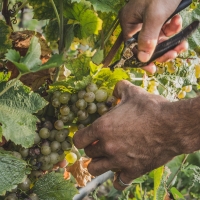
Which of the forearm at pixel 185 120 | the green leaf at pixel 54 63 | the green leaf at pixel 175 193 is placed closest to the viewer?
the green leaf at pixel 54 63

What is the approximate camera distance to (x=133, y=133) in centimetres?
84

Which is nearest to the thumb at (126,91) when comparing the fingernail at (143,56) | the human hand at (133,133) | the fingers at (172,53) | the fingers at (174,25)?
the human hand at (133,133)

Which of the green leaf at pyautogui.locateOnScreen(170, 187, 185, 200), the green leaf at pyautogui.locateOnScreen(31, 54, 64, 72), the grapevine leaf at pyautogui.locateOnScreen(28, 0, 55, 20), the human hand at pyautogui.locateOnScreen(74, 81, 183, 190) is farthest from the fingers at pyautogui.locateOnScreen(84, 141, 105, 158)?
the green leaf at pyautogui.locateOnScreen(170, 187, 185, 200)

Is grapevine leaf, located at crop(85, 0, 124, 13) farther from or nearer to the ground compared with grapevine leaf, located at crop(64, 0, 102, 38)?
farther from the ground

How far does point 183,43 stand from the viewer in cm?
109

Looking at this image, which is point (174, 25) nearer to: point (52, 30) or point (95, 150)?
point (52, 30)

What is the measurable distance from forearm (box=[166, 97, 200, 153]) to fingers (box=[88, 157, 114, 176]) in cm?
16

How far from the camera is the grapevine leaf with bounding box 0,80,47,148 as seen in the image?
785 mm

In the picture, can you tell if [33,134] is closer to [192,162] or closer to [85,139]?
[85,139]

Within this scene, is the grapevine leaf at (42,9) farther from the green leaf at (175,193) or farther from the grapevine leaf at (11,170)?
the green leaf at (175,193)

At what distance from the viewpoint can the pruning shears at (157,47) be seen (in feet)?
3.17

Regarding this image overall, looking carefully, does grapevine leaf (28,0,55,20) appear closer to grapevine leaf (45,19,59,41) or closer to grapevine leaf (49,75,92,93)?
grapevine leaf (45,19,59,41)

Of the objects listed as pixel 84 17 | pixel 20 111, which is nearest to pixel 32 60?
pixel 20 111

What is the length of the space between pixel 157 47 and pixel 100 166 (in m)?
0.34
